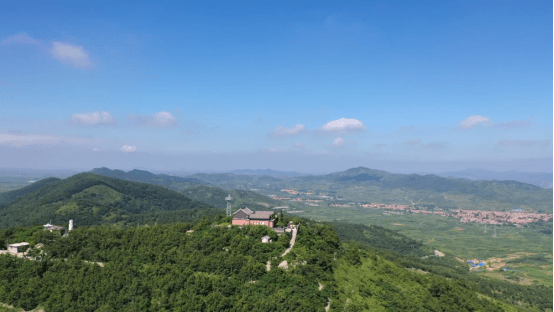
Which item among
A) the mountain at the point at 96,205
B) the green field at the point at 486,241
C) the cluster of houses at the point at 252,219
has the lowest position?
the green field at the point at 486,241

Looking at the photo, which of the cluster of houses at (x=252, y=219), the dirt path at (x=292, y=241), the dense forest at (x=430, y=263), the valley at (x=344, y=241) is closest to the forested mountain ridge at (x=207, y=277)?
the valley at (x=344, y=241)

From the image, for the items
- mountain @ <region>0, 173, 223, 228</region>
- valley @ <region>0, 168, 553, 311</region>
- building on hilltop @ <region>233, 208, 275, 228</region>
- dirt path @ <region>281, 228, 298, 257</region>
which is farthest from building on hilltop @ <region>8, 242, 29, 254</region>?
mountain @ <region>0, 173, 223, 228</region>

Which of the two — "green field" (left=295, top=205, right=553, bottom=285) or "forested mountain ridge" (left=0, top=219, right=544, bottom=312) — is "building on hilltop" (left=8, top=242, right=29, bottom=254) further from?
"green field" (left=295, top=205, right=553, bottom=285)

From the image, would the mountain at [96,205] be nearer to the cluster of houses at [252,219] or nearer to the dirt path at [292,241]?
the cluster of houses at [252,219]

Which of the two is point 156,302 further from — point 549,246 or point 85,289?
point 549,246

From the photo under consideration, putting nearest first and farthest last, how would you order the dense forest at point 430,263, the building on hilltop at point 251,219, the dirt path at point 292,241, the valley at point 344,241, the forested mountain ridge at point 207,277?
the forested mountain ridge at point 207,277
the valley at point 344,241
the dirt path at point 292,241
the building on hilltop at point 251,219
the dense forest at point 430,263

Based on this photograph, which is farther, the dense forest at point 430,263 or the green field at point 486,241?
the green field at point 486,241

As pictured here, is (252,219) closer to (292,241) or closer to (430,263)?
(292,241)

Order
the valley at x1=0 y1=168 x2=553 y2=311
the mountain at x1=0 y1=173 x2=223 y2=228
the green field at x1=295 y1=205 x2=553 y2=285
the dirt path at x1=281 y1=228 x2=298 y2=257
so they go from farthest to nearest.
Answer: the mountain at x1=0 y1=173 x2=223 y2=228 < the green field at x1=295 y1=205 x2=553 y2=285 < the dirt path at x1=281 y1=228 x2=298 y2=257 < the valley at x1=0 y1=168 x2=553 y2=311
